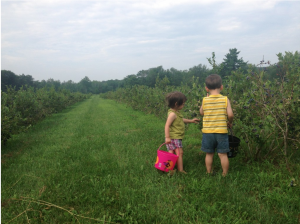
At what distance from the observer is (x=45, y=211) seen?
7.89ft

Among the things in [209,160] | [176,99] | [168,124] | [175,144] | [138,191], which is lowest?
[138,191]

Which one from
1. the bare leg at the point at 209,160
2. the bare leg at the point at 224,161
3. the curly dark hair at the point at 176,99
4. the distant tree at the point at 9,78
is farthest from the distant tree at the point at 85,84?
the bare leg at the point at 224,161

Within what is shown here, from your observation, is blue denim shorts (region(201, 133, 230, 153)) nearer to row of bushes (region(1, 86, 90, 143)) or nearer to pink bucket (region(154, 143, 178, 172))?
pink bucket (region(154, 143, 178, 172))

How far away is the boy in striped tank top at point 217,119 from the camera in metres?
2.93

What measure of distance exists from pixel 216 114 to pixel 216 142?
400mm

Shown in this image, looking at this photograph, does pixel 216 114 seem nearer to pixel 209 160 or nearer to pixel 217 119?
pixel 217 119

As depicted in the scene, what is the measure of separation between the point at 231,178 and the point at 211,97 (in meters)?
1.15

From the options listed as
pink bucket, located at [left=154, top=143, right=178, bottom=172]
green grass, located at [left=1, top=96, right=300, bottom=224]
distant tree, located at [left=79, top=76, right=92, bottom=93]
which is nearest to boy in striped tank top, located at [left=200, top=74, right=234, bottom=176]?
green grass, located at [left=1, top=96, right=300, bottom=224]

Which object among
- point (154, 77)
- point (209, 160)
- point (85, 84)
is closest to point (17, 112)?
point (209, 160)

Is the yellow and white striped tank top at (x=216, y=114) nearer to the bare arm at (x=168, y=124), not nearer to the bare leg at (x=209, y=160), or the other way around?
the bare leg at (x=209, y=160)

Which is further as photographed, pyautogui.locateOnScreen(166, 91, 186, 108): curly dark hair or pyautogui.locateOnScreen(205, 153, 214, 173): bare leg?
pyautogui.locateOnScreen(166, 91, 186, 108): curly dark hair

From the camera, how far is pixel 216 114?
2957mm

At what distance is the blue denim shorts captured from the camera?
2953 millimetres

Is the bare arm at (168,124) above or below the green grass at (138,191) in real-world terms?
above
